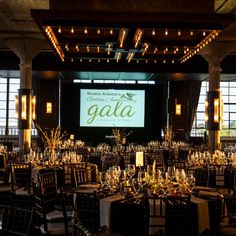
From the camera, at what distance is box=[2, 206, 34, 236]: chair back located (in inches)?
168

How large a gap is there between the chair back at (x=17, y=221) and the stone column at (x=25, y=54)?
34.3 feet

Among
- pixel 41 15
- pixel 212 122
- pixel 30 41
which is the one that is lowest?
pixel 212 122

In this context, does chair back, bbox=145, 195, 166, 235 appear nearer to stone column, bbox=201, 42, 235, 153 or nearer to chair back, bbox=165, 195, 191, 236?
chair back, bbox=165, 195, 191, 236

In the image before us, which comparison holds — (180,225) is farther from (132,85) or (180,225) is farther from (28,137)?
(132,85)

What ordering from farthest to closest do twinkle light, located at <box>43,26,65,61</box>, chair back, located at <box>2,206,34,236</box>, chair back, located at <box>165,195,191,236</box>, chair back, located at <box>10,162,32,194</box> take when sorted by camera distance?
chair back, located at <box>10,162,32,194</box> → twinkle light, located at <box>43,26,65,61</box> → chair back, located at <box>165,195,191,236</box> → chair back, located at <box>2,206,34,236</box>

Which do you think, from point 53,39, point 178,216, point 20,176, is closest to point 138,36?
point 53,39

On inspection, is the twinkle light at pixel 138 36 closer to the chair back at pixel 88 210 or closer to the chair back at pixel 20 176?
the chair back at pixel 20 176

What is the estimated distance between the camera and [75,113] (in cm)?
2162

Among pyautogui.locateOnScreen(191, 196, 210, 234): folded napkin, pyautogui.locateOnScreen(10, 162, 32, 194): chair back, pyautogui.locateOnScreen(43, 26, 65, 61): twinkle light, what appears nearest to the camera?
pyautogui.locateOnScreen(191, 196, 210, 234): folded napkin

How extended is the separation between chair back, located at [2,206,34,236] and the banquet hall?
0.5 inches

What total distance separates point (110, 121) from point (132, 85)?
1.90 meters

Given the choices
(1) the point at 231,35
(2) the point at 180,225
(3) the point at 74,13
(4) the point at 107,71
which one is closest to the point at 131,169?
(2) the point at 180,225

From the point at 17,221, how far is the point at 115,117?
55.5ft

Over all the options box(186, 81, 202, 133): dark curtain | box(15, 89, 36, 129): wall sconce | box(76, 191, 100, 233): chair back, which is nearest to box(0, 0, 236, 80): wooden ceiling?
box(15, 89, 36, 129): wall sconce
